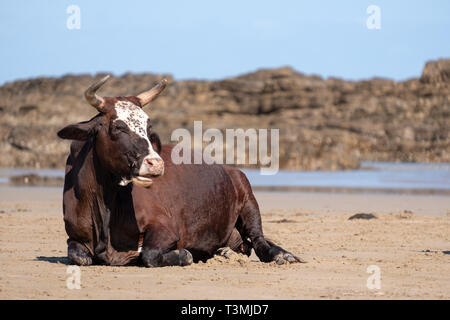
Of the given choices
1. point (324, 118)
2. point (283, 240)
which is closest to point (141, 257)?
point (283, 240)

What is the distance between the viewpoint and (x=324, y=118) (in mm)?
94250

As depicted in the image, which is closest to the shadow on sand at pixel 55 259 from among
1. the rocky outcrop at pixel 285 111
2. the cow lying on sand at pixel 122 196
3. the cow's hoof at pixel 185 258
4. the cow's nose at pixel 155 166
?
the cow lying on sand at pixel 122 196

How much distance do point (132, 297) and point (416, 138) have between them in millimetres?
82377

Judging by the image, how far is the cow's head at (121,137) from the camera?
293 inches

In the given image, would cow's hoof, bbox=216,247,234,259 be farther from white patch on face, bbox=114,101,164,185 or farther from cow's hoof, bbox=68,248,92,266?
white patch on face, bbox=114,101,164,185

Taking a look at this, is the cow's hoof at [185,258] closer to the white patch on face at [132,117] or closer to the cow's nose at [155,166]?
the cow's nose at [155,166]

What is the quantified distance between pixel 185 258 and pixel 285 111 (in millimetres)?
94109

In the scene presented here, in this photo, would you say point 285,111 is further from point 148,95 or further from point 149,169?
point 149,169

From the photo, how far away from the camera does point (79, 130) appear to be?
7801mm

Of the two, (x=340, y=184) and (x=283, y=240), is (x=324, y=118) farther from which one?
(x=283, y=240)

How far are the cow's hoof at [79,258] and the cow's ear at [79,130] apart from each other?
114 cm

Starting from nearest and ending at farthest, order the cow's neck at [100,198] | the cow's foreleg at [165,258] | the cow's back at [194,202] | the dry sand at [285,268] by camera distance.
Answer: the dry sand at [285,268] < the cow's foreleg at [165,258] < the cow's neck at [100,198] < the cow's back at [194,202]

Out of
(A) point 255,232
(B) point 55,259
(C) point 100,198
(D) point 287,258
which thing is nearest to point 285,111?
(A) point 255,232
